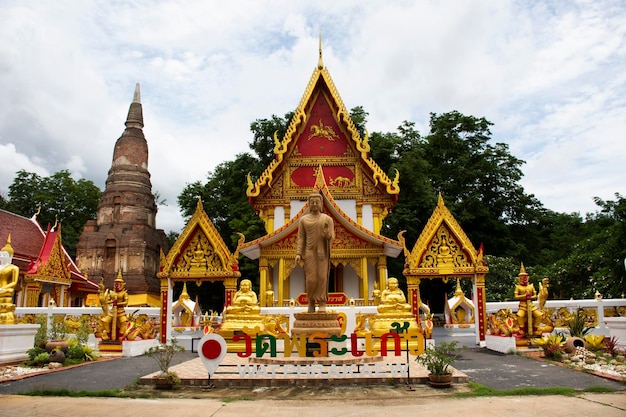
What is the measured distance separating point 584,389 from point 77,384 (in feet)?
23.9

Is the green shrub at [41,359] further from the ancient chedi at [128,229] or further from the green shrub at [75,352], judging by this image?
the ancient chedi at [128,229]

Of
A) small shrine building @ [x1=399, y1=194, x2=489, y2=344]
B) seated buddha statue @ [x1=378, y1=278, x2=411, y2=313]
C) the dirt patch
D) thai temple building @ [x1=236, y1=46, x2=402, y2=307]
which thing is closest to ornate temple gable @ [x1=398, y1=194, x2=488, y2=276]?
small shrine building @ [x1=399, y1=194, x2=489, y2=344]

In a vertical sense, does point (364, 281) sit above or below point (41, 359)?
above

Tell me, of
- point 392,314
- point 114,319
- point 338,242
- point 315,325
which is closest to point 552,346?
point 392,314

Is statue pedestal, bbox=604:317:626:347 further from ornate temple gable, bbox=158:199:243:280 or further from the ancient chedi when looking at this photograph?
the ancient chedi

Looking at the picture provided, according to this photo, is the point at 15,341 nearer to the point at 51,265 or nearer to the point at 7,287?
the point at 7,287

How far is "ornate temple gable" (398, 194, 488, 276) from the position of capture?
46.4ft

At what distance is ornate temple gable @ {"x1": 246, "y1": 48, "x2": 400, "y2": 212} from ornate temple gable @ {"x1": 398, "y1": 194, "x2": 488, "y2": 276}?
4.62 metres

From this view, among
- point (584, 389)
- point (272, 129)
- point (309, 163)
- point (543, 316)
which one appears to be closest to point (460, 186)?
point (272, 129)

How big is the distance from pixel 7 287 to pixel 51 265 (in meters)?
9.65

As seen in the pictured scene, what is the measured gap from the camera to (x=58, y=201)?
4003 cm

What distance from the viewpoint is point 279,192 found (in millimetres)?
19453

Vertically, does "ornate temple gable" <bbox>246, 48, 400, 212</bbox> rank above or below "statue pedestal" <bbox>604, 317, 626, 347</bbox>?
above

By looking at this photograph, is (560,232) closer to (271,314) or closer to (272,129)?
(272,129)
